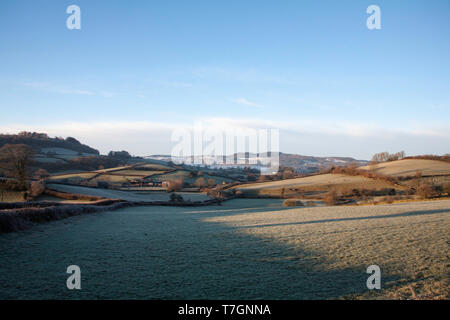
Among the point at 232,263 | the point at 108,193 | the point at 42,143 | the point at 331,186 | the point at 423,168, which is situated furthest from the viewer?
the point at 42,143

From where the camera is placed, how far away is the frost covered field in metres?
6.93

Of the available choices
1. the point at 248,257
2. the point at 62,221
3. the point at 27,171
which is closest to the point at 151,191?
the point at 27,171

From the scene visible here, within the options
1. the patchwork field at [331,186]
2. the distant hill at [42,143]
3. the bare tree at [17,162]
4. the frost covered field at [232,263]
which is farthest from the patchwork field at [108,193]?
the distant hill at [42,143]

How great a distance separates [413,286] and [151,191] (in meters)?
63.1

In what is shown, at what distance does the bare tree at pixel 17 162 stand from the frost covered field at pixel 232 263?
118 feet

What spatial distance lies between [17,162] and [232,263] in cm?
4801

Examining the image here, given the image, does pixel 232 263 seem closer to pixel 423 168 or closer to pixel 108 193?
pixel 108 193

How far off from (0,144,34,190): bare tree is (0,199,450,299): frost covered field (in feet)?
118

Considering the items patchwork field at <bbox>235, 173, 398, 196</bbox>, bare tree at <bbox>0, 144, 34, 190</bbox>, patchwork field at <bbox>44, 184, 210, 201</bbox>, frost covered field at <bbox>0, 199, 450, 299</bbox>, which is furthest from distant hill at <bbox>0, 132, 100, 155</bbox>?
frost covered field at <bbox>0, 199, 450, 299</bbox>

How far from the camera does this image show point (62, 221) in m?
19.3

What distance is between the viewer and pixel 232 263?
368 inches

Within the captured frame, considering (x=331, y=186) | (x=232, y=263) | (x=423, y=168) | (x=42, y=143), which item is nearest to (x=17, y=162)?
(x=232, y=263)

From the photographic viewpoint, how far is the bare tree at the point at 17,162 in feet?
142
